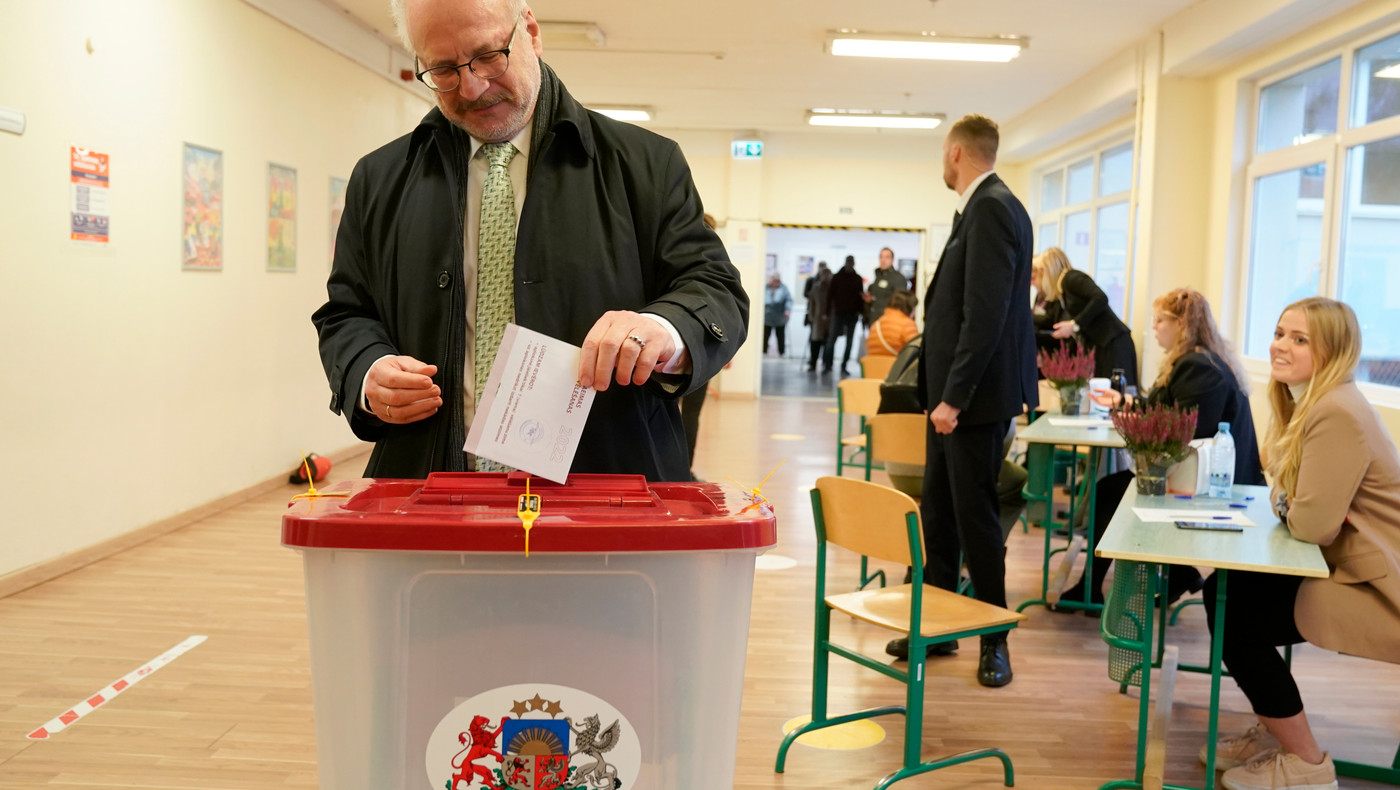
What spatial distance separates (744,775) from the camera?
2.70 meters

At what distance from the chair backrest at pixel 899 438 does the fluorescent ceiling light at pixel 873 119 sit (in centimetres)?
710

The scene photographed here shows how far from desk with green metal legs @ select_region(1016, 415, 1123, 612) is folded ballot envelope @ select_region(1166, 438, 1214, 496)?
0.69 m

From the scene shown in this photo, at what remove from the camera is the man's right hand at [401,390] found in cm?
114

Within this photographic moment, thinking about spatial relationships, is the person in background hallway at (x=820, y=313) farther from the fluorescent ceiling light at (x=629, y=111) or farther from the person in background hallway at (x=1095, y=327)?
the person in background hallway at (x=1095, y=327)

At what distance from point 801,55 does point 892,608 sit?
20.8 feet

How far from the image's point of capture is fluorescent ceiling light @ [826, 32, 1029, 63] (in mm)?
7488

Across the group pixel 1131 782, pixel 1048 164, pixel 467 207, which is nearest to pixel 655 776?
pixel 467 207

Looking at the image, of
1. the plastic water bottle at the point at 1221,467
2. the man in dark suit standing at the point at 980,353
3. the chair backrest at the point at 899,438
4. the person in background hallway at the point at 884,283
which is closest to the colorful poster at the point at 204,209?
the chair backrest at the point at 899,438

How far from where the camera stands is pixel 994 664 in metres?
3.36

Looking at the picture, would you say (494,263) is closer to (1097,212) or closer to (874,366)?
(874,366)

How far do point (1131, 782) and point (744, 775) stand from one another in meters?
0.93

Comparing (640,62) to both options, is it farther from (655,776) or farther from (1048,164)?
(655,776)

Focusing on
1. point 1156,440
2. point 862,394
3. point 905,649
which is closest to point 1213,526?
point 1156,440

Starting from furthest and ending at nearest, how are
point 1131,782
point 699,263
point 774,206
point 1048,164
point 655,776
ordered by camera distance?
point 774,206 → point 1048,164 → point 1131,782 → point 699,263 → point 655,776
